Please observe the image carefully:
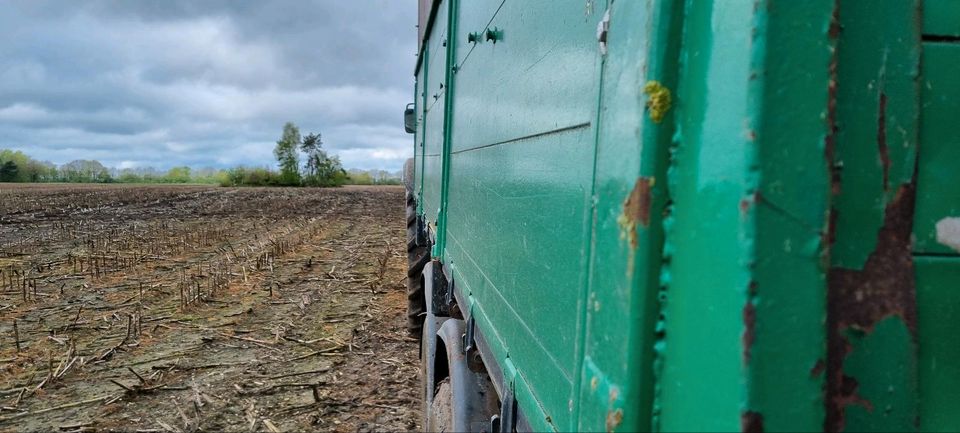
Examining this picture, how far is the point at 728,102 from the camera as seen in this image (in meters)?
0.64

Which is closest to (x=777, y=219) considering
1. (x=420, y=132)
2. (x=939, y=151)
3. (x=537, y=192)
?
(x=939, y=151)

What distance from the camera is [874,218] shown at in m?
0.65

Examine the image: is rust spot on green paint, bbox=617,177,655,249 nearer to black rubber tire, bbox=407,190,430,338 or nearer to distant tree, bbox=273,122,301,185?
black rubber tire, bbox=407,190,430,338

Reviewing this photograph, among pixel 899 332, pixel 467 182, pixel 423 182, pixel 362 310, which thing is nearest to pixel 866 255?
pixel 899 332

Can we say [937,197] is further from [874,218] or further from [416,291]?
[416,291]

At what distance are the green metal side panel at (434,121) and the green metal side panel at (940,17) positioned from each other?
2702mm

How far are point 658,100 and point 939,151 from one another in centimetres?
31

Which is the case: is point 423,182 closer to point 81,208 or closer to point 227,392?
point 227,392

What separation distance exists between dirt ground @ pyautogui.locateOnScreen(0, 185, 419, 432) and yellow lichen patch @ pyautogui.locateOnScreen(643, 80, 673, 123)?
330 centimetres

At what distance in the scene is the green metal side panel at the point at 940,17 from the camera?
2.20 ft

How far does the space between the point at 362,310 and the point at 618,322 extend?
5.94m

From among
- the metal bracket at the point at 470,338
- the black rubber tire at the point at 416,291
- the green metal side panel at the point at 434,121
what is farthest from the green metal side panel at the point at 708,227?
the black rubber tire at the point at 416,291

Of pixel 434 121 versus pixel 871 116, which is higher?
pixel 434 121

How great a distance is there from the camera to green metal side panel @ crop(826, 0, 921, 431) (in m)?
0.64
